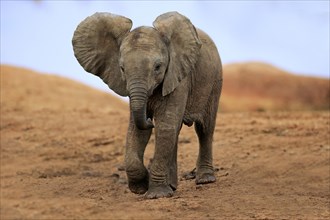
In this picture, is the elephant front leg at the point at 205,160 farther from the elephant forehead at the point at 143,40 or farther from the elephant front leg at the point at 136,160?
the elephant forehead at the point at 143,40

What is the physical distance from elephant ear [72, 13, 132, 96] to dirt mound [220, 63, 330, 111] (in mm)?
17977

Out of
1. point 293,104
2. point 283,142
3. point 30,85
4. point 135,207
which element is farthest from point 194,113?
Result: point 293,104

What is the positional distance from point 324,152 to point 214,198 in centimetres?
473

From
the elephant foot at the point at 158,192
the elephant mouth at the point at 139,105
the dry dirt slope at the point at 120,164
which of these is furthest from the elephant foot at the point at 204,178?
the elephant mouth at the point at 139,105

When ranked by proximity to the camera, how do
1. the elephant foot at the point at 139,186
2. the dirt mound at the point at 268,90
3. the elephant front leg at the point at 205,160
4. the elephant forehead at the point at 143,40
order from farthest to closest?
the dirt mound at the point at 268,90 < the elephant front leg at the point at 205,160 < the elephant foot at the point at 139,186 < the elephant forehead at the point at 143,40

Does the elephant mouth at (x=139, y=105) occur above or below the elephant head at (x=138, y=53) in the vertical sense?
below

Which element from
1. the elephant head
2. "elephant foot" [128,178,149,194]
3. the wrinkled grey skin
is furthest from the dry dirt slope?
the elephant head

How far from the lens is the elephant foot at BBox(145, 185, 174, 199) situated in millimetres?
8812

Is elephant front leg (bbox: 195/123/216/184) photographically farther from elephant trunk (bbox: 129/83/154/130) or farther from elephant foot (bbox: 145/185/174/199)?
elephant trunk (bbox: 129/83/154/130)

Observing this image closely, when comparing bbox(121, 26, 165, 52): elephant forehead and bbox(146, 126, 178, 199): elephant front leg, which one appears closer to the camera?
bbox(121, 26, 165, 52): elephant forehead

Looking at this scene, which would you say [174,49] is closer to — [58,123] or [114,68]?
[114,68]

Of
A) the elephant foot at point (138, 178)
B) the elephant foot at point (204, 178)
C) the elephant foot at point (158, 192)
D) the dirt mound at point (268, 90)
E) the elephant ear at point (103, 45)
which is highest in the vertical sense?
the elephant ear at point (103, 45)

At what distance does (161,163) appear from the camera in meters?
8.91

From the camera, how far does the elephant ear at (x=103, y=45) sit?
8992 mm
